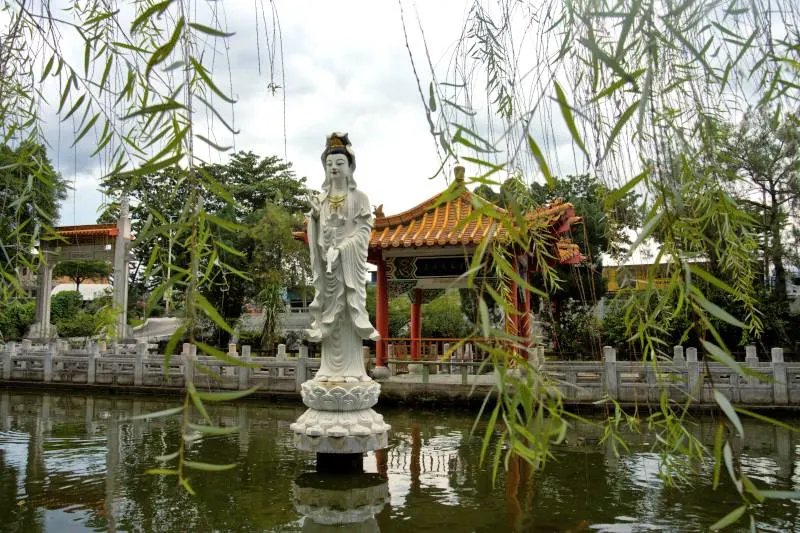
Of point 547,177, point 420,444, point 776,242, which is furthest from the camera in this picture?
point 776,242

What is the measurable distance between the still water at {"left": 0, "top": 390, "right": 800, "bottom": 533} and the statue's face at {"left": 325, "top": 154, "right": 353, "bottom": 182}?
213 cm

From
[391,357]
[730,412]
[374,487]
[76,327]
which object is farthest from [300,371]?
[76,327]

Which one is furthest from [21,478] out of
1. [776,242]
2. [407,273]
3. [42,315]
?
Answer: [42,315]

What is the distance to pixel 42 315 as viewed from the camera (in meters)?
14.2

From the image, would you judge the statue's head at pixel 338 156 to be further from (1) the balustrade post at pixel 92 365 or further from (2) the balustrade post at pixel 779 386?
(1) the balustrade post at pixel 92 365

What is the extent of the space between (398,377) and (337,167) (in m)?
4.75

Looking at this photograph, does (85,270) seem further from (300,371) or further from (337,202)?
(337,202)

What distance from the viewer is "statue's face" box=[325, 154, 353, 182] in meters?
4.29

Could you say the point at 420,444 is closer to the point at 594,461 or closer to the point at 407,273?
the point at 594,461

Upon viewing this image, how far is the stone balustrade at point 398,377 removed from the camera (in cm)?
706

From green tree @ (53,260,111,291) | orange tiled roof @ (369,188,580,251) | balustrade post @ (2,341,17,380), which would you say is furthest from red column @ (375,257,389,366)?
green tree @ (53,260,111,291)

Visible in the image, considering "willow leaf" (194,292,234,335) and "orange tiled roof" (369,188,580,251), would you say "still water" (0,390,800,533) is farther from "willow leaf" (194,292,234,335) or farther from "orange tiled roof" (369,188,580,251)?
"orange tiled roof" (369,188,580,251)

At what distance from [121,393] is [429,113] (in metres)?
9.53

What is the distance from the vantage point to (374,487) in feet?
12.3
